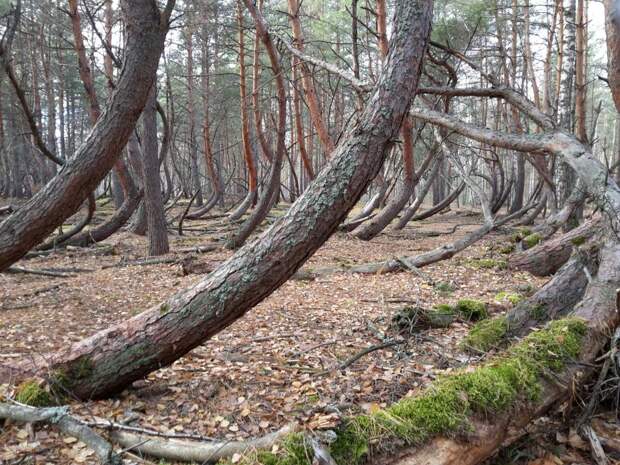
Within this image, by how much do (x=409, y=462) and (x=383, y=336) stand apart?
2.25 metres

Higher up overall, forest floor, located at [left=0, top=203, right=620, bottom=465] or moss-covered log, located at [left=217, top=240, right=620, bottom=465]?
moss-covered log, located at [left=217, top=240, right=620, bottom=465]

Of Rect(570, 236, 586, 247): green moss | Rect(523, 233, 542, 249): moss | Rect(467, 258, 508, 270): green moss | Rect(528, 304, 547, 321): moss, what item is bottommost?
Rect(467, 258, 508, 270): green moss

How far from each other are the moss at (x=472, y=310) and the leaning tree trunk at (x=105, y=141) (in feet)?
12.5

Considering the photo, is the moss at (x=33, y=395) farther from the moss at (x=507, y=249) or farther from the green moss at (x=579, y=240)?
the moss at (x=507, y=249)

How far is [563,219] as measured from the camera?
847cm

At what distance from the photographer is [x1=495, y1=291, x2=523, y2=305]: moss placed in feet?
17.2

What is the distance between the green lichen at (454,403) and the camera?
6.48 ft

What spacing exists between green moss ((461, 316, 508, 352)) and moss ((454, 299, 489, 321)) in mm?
826

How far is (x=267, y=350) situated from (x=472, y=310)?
2.24 m

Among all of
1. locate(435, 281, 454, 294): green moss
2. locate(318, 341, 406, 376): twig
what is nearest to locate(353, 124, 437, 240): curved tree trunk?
locate(435, 281, 454, 294): green moss

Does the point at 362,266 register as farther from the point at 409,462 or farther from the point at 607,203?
the point at 409,462

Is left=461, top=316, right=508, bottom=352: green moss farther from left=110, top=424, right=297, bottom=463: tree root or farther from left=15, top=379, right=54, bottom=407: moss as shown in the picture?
left=15, top=379, right=54, bottom=407: moss

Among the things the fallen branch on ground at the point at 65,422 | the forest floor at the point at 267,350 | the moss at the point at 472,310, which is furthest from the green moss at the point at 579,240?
the fallen branch on ground at the point at 65,422

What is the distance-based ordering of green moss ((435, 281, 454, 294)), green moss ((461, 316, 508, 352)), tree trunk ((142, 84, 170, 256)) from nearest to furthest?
green moss ((461, 316, 508, 352)) → green moss ((435, 281, 454, 294)) → tree trunk ((142, 84, 170, 256))
